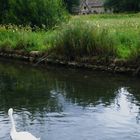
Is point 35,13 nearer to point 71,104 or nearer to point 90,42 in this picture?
point 90,42

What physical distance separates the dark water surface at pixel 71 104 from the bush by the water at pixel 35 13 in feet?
40.4

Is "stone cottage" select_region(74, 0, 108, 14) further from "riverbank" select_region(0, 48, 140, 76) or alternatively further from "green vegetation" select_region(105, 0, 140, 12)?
"riverbank" select_region(0, 48, 140, 76)

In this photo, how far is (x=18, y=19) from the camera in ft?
131

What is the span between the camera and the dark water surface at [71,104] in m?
15.0

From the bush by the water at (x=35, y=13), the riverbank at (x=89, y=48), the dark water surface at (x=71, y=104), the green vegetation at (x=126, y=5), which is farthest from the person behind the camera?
the green vegetation at (x=126, y=5)

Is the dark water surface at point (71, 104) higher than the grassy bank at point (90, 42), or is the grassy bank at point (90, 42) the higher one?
the grassy bank at point (90, 42)

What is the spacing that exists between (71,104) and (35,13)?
71.2 feet

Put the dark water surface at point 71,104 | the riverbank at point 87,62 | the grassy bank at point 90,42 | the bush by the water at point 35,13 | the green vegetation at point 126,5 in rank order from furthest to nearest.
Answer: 1. the green vegetation at point 126,5
2. the bush by the water at point 35,13
3. the grassy bank at point 90,42
4. the riverbank at point 87,62
5. the dark water surface at point 71,104

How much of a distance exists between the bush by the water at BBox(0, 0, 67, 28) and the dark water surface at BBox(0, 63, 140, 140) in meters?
12.3

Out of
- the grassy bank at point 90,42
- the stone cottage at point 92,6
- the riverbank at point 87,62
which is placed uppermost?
the grassy bank at point 90,42

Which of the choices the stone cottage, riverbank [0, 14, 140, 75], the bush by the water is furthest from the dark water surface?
the stone cottage

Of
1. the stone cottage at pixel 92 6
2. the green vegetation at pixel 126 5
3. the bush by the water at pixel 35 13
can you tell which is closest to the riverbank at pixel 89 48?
the bush by the water at pixel 35 13

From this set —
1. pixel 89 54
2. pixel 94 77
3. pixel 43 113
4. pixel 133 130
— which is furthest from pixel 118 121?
pixel 89 54

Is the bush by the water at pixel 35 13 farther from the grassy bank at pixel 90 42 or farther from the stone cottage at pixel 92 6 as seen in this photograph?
the stone cottage at pixel 92 6
